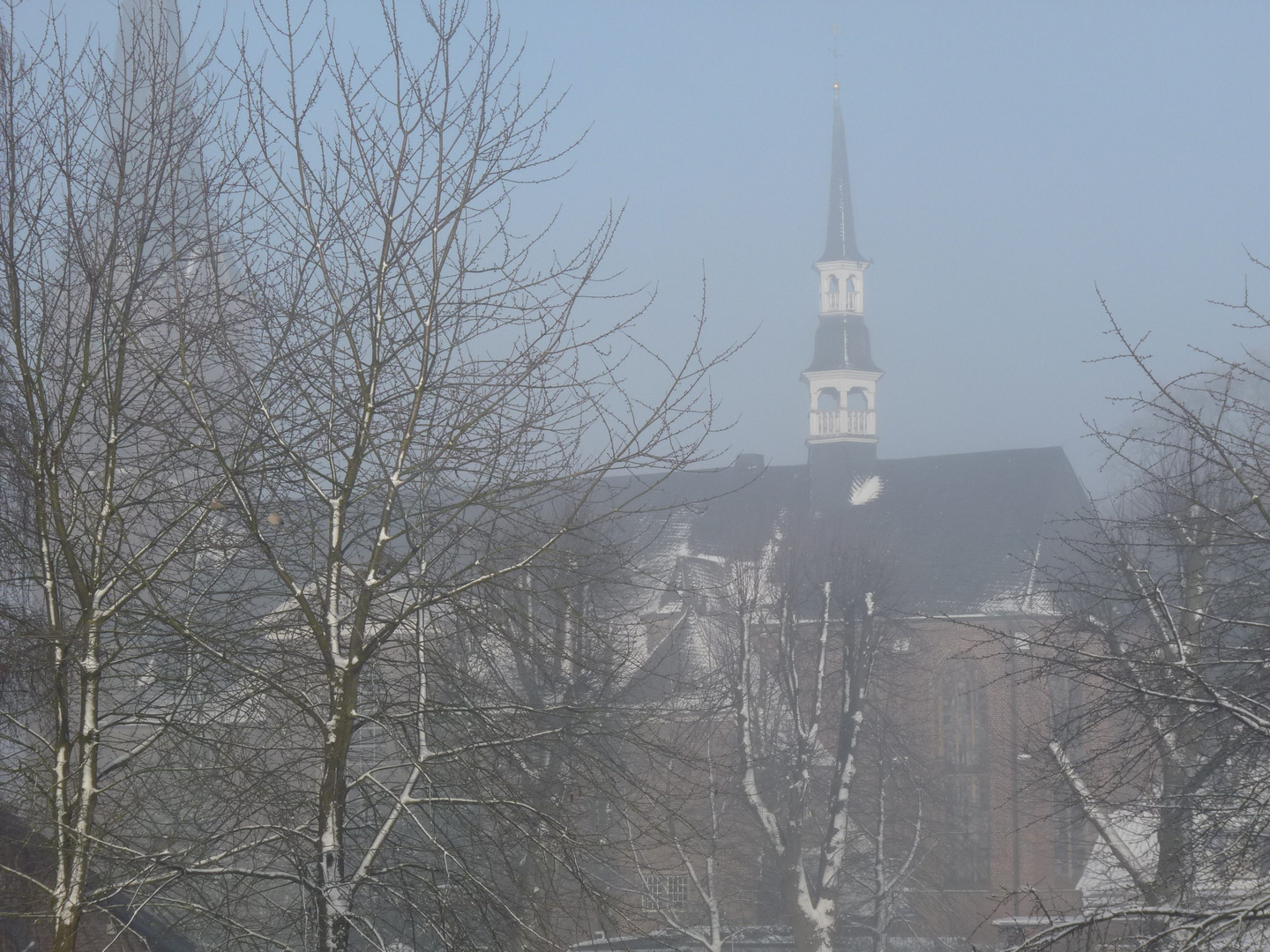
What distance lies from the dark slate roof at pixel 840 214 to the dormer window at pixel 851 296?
110cm

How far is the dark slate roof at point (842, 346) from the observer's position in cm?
6197

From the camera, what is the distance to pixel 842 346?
6228 cm

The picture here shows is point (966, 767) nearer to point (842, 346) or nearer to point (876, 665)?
point (876, 665)

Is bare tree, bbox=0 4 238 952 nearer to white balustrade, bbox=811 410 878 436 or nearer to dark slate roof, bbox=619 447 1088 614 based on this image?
dark slate roof, bbox=619 447 1088 614

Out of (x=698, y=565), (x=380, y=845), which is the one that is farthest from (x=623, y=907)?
(x=698, y=565)

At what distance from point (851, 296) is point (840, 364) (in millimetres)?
3731

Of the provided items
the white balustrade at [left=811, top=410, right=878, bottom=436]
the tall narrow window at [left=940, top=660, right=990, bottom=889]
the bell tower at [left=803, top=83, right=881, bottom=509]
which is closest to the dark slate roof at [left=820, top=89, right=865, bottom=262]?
the bell tower at [left=803, top=83, right=881, bottom=509]

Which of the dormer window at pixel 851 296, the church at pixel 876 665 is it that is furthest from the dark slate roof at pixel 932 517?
the dormer window at pixel 851 296

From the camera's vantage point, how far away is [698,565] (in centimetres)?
4644

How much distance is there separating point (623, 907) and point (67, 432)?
4.09m

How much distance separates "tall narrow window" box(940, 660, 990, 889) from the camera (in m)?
36.2

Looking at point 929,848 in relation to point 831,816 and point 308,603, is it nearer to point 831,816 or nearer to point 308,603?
point 831,816

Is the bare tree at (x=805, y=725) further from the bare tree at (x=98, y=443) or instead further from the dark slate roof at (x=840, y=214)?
the dark slate roof at (x=840, y=214)

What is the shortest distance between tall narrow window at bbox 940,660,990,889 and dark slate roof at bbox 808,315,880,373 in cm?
2101
